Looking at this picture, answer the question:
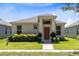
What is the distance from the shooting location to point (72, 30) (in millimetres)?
14523

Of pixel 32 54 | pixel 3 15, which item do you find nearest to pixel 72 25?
pixel 32 54

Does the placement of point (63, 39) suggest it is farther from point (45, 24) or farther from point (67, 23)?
point (45, 24)

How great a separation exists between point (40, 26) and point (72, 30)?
5.11 m

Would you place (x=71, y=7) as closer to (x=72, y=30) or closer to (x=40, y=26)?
(x=72, y=30)

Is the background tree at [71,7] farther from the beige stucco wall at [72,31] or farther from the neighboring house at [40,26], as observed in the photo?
the neighboring house at [40,26]

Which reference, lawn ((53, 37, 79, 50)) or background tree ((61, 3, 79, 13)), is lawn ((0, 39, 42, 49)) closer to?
lawn ((53, 37, 79, 50))

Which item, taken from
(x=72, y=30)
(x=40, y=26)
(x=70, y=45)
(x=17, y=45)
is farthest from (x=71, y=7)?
(x=40, y=26)

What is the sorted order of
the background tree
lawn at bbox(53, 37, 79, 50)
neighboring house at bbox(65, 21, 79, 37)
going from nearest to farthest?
the background tree, lawn at bbox(53, 37, 79, 50), neighboring house at bbox(65, 21, 79, 37)

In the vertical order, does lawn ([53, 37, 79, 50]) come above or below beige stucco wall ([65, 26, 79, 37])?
below

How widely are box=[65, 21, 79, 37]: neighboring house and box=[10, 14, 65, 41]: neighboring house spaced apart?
4.29 feet

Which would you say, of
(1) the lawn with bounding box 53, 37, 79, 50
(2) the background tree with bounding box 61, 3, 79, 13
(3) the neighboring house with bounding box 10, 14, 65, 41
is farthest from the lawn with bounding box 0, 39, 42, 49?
(2) the background tree with bounding box 61, 3, 79, 13

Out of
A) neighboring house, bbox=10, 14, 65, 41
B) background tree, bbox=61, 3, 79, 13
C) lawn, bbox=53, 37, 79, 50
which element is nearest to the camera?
background tree, bbox=61, 3, 79, 13

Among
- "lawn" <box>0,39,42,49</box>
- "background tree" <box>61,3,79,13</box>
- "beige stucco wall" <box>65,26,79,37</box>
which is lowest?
"lawn" <box>0,39,42,49</box>

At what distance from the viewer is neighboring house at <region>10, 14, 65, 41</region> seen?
17.3 meters
